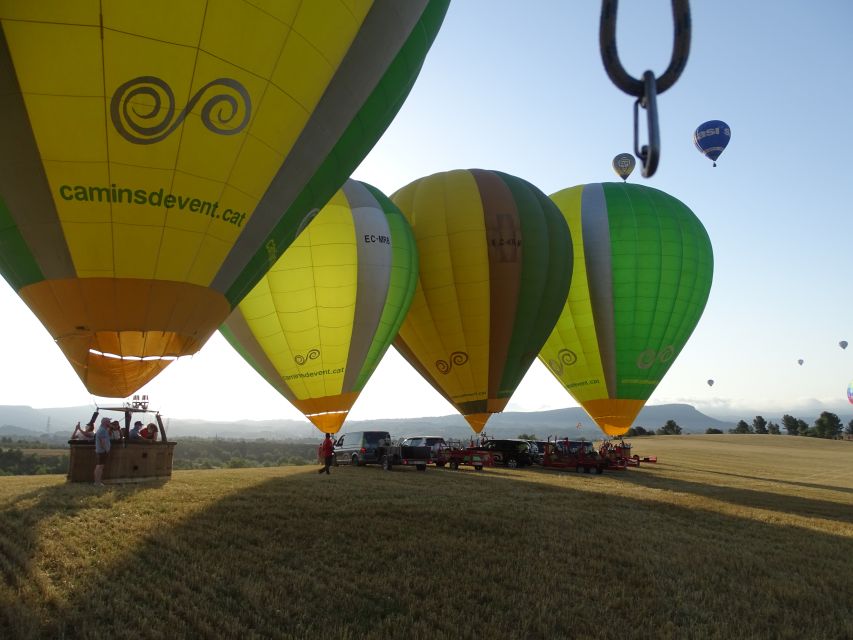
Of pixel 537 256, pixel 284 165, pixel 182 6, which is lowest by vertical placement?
pixel 284 165

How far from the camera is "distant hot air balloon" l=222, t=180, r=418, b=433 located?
2005 centimetres

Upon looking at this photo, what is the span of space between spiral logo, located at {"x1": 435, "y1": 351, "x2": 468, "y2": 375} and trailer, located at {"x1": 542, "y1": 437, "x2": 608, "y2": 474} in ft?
17.8

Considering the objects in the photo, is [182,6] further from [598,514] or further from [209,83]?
[598,514]

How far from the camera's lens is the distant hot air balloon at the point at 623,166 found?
3609 cm

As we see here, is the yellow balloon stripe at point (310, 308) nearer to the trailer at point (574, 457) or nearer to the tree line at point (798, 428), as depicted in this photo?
the trailer at point (574, 457)

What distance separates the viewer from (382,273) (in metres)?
21.6

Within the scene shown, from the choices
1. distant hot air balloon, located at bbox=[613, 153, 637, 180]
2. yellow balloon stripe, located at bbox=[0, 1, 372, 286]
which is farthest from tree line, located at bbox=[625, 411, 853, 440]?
yellow balloon stripe, located at bbox=[0, 1, 372, 286]

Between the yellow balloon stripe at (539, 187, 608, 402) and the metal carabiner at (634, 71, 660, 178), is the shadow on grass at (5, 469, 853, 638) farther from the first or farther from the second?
the yellow balloon stripe at (539, 187, 608, 402)

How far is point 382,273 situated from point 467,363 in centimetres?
572

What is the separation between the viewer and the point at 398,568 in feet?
24.3

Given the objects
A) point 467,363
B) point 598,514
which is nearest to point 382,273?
point 467,363

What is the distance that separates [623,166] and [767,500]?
2406 centimetres

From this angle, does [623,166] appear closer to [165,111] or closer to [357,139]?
[357,139]

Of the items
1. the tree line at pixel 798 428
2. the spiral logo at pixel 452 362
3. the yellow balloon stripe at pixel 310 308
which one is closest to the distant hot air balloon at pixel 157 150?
the yellow balloon stripe at pixel 310 308
